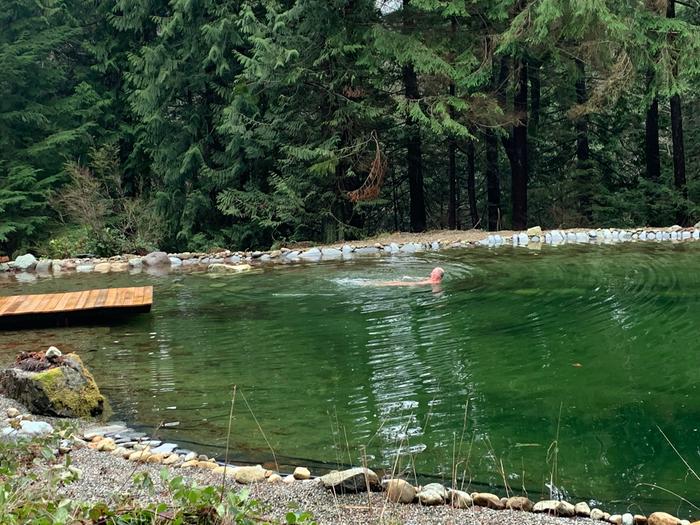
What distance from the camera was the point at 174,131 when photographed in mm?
14766

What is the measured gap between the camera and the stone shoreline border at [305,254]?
37.3 feet

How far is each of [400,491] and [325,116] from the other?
35.8 ft

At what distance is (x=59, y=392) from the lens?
432cm

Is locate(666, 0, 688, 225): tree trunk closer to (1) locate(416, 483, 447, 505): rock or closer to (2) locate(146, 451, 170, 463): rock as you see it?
(1) locate(416, 483, 447, 505): rock

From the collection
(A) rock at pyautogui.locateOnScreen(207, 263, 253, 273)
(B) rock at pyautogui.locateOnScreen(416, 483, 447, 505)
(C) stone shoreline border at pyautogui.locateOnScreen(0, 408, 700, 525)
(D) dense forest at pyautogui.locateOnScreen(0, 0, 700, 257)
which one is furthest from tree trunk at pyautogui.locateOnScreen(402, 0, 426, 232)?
(B) rock at pyautogui.locateOnScreen(416, 483, 447, 505)

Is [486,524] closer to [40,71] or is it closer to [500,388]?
[500,388]

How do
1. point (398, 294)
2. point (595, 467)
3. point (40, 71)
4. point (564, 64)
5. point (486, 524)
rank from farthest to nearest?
point (40, 71) < point (564, 64) < point (398, 294) < point (595, 467) < point (486, 524)

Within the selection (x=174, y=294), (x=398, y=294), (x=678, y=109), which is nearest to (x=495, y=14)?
(x=678, y=109)

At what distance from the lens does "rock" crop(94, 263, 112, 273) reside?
11.2 metres

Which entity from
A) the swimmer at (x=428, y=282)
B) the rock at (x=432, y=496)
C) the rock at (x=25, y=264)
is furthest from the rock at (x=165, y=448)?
the rock at (x=25, y=264)

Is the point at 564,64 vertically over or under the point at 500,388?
over

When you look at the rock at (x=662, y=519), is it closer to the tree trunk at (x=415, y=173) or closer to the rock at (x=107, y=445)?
the rock at (x=107, y=445)

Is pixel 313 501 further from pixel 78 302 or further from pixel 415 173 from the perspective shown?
pixel 415 173

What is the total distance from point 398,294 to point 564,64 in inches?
324
